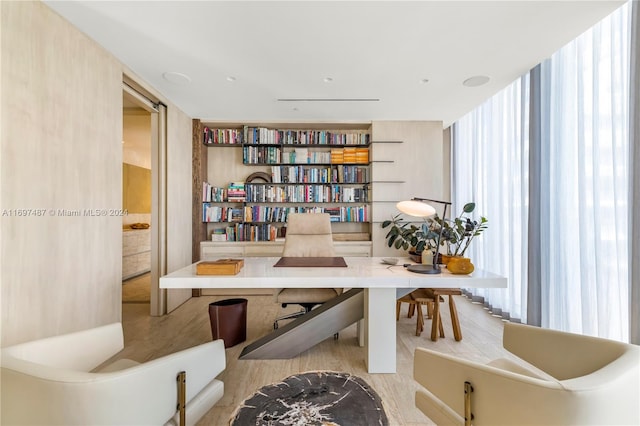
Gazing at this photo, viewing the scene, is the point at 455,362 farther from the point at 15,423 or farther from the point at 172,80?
the point at 172,80

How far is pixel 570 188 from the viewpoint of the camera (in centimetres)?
232

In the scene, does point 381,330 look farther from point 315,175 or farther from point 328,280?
point 315,175

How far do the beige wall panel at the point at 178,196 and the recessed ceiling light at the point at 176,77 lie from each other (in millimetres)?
633

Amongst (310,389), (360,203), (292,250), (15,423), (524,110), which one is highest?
(524,110)

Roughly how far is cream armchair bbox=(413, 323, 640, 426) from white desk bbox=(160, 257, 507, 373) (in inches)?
22.3

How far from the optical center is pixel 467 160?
13.2 ft

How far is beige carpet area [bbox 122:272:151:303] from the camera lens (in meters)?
3.90

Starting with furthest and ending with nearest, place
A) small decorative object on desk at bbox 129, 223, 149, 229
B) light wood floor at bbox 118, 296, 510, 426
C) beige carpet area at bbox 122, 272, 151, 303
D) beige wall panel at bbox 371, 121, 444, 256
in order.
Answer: small decorative object on desk at bbox 129, 223, 149, 229 → beige wall panel at bbox 371, 121, 444, 256 → beige carpet area at bbox 122, 272, 151, 303 → light wood floor at bbox 118, 296, 510, 426

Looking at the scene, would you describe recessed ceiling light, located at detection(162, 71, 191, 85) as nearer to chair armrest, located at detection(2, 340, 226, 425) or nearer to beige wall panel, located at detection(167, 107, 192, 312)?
beige wall panel, located at detection(167, 107, 192, 312)

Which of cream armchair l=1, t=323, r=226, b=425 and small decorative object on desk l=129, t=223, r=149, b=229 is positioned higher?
small decorative object on desk l=129, t=223, r=149, b=229

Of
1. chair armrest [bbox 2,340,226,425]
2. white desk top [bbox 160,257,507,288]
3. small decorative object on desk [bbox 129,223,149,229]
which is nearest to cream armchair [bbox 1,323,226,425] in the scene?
chair armrest [bbox 2,340,226,425]

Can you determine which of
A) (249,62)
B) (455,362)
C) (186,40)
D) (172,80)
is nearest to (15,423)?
(455,362)

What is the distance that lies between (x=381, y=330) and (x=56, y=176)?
2433 mm

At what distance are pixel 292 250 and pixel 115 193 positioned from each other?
162 cm
